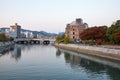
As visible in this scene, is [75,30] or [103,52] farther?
[75,30]

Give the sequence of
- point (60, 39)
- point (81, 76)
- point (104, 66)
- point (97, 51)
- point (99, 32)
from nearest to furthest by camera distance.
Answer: point (81, 76) < point (104, 66) < point (97, 51) < point (99, 32) < point (60, 39)

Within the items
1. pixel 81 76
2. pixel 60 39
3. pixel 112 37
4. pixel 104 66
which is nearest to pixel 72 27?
pixel 60 39

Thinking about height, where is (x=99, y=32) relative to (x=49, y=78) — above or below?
above

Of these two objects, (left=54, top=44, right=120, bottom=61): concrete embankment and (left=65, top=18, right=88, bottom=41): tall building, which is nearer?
(left=54, top=44, right=120, bottom=61): concrete embankment

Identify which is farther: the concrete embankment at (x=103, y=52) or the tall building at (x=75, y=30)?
the tall building at (x=75, y=30)

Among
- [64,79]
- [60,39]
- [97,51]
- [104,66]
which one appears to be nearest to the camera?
[64,79]

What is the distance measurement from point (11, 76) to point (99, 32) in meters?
55.8

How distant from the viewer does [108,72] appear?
3334 cm

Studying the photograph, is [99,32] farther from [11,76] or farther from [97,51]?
[11,76]

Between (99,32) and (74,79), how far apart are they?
55.6 meters

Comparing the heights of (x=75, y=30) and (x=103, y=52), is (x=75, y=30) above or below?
above

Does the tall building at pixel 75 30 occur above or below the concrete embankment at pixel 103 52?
above

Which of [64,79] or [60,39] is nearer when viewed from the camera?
[64,79]

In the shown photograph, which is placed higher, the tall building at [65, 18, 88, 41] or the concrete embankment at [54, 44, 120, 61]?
the tall building at [65, 18, 88, 41]
